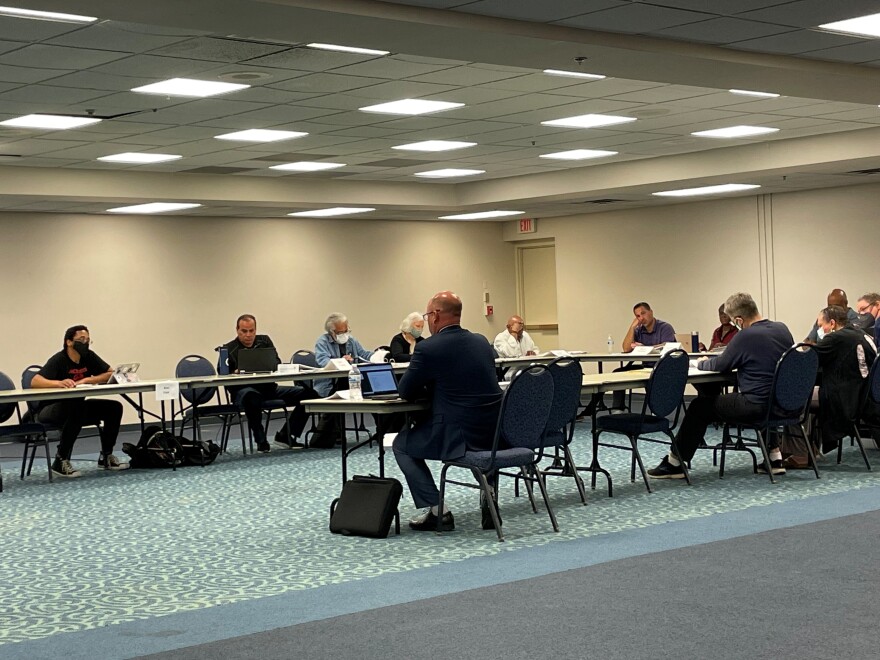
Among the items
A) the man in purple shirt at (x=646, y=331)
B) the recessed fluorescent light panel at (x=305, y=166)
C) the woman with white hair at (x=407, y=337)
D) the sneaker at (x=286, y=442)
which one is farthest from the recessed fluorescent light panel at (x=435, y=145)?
the sneaker at (x=286, y=442)

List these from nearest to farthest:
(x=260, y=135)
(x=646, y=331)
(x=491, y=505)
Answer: (x=491, y=505)
(x=260, y=135)
(x=646, y=331)

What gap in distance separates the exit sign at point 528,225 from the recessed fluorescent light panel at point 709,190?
3295mm

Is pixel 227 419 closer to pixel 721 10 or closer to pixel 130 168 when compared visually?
pixel 130 168

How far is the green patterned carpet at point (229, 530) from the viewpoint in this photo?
17.8 feet

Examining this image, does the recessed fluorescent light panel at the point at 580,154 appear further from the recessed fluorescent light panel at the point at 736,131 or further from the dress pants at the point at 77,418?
the dress pants at the point at 77,418

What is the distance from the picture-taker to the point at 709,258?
16.5 metres

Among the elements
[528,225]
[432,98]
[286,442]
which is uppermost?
[432,98]

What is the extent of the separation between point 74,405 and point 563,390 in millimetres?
4819

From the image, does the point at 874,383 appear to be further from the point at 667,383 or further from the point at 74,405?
the point at 74,405

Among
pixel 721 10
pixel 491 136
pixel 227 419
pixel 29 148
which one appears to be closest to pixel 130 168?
pixel 29 148

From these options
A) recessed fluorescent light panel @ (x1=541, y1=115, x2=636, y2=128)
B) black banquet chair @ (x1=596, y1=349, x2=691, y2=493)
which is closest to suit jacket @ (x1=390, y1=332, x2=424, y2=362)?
recessed fluorescent light panel @ (x1=541, y1=115, x2=636, y2=128)

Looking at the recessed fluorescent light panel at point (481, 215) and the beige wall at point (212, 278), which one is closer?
the beige wall at point (212, 278)

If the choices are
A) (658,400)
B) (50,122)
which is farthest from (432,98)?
(50,122)

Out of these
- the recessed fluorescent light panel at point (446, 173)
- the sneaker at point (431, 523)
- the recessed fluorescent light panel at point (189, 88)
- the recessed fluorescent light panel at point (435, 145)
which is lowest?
the sneaker at point (431, 523)
